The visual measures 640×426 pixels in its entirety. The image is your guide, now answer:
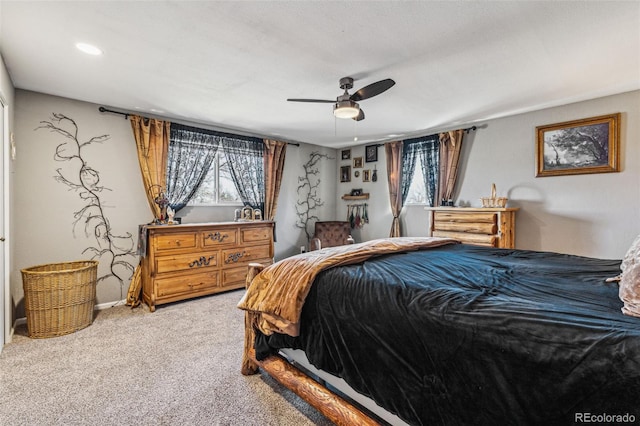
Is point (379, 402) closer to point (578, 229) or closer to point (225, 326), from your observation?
point (225, 326)

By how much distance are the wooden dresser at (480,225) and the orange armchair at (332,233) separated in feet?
5.80

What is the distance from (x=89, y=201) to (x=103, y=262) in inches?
29.0

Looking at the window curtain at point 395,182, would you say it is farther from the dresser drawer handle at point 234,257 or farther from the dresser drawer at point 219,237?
the dresser drawer at point 219,237

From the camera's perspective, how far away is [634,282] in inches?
43.3

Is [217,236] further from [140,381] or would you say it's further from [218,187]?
[140,381]

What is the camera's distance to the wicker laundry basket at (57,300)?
8.99ft

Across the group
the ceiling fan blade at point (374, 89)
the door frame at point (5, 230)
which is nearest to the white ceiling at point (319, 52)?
the ceiling fan blade at point (374, 89)

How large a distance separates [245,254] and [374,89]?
9.30ft

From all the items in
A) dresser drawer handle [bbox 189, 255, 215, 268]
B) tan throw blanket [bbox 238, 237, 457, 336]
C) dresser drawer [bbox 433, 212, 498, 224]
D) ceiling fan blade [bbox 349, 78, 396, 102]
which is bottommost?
dresser drawer handle [bbox 189, 255, 215, 268]

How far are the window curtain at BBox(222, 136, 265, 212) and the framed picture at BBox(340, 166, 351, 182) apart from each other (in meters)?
1.82

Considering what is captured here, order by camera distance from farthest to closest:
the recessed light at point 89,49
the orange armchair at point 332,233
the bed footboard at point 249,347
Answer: the orange armchair at point 332,233, the recessed light at point 89,49, the bed footboard at point 249,347

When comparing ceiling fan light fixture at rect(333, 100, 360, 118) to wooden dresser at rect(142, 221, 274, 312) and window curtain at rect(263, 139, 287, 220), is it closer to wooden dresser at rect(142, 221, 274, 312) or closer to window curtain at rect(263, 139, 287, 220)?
wooden dresser at rect(142, 221, 274, 312)

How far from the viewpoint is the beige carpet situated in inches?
68.4

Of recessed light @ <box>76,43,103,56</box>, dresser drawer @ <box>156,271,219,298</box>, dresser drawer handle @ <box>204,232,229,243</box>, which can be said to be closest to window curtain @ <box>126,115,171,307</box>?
dresser drawer @ <box>156,271,219,298</box>
